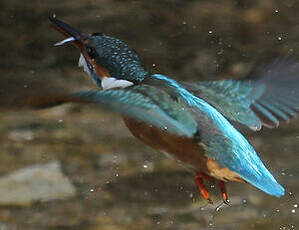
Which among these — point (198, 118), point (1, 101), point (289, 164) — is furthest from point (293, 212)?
point (1, 101)

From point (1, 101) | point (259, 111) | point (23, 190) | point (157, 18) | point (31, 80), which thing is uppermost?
point (1, 101)

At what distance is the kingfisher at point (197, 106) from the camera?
6.73ft

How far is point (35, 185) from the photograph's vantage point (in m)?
3.09

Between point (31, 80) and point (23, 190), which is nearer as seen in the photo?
point (23, 190)

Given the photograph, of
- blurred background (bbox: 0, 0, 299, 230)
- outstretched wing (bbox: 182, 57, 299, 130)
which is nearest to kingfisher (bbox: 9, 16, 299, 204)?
outstretched wing (bbox: 182, 57, 299, 130)

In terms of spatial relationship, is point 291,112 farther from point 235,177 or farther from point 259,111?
point 235,177

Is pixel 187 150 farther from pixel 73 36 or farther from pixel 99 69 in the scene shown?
pixel 73 36

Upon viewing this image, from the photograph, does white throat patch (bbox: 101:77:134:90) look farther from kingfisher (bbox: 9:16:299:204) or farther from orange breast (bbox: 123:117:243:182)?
orange breast (bbox: 123:117:243:182)

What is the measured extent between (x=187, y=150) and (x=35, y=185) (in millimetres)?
1147

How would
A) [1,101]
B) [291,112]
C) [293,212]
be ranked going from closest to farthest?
[1,101], [291,112], [293,212]

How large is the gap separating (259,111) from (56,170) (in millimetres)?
1124

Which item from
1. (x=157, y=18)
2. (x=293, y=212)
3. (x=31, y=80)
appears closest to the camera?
(x=293, y=212)

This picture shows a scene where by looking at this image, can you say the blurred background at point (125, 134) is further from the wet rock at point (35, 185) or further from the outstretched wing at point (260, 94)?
the outstretched wing at point (260, 94)

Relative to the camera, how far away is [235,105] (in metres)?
2.38
